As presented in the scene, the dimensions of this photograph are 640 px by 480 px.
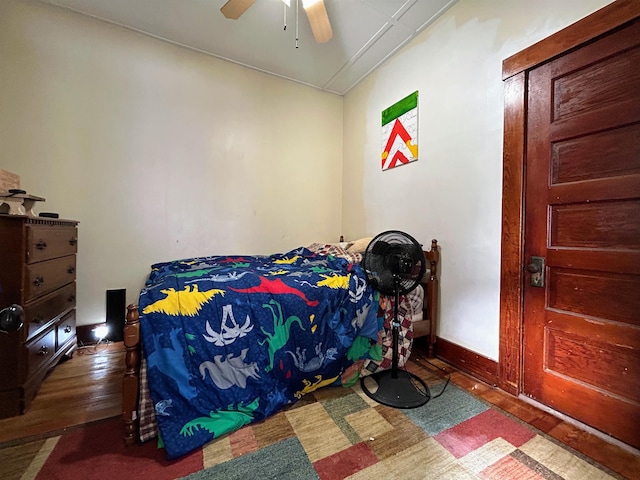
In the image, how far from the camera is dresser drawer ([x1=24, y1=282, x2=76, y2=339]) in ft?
4.69

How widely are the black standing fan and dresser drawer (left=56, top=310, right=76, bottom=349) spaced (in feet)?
6.99

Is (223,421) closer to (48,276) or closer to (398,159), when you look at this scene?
(48,276)

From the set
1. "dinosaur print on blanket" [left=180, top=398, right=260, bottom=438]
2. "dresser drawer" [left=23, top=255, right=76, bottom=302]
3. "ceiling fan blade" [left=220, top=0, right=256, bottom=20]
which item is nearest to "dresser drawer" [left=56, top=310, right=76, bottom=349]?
"dresser drawer" [left=23, top=255, right=76, bottom=302]

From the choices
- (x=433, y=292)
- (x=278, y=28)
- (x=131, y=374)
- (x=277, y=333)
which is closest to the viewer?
(x=131, y=374)

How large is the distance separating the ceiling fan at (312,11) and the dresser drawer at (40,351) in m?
2.33

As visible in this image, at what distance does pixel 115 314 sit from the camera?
2230mm

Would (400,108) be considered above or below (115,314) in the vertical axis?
above

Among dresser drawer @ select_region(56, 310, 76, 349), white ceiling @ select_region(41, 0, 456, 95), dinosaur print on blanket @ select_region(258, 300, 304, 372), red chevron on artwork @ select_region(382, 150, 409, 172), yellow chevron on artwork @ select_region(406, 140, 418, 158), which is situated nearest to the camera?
dinosaur print on blanket @ select_region(258, 300, 304, 372)

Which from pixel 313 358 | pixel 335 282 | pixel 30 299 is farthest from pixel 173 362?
pixel 30 299

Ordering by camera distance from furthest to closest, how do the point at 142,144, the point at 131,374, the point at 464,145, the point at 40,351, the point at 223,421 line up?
the point at 142,144 < the point at 464,145 < the point at 40,351 < the point at 223,421 < the point at 131,374

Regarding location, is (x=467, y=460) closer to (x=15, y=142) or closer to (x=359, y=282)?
(x=359, y=282)

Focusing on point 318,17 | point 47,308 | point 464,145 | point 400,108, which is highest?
point 318,17

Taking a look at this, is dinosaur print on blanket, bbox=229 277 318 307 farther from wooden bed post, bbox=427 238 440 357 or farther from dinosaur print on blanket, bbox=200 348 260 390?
wooden bed post, bbox=427 238 440 357

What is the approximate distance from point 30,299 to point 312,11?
2.42 metres
